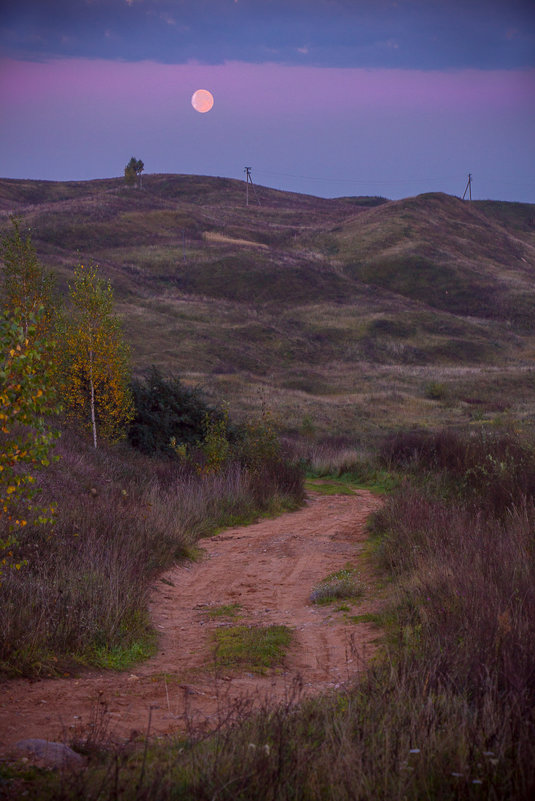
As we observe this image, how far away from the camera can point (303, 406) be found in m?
37.4

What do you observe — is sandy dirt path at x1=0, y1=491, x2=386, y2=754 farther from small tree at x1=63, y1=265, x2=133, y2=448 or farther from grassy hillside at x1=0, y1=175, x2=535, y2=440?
grassy hillside at x1=0, y1=175, x2=535, y2=440

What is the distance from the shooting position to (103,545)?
25.6 ft

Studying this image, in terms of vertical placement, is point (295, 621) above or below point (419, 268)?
below

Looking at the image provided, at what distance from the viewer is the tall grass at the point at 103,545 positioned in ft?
18.1

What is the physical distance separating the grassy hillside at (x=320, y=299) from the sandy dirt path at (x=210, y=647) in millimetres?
16781

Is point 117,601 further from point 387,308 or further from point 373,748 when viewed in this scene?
point 387,308

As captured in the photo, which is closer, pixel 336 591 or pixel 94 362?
pixel 336 591

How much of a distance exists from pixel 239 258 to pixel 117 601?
74.1 metres

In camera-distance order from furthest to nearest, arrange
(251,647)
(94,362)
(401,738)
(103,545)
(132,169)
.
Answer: (132,169) < (94,362) < (103,545) < (251,647) < (401,738)

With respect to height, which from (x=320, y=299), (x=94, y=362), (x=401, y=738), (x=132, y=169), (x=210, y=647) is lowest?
(x=210, y=647)

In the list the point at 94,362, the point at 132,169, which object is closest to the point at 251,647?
the point at 94,362

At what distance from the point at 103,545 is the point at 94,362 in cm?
889

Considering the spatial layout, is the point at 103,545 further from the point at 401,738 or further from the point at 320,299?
the point at 320,299

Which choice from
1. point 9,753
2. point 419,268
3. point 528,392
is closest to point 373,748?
point 9,753
